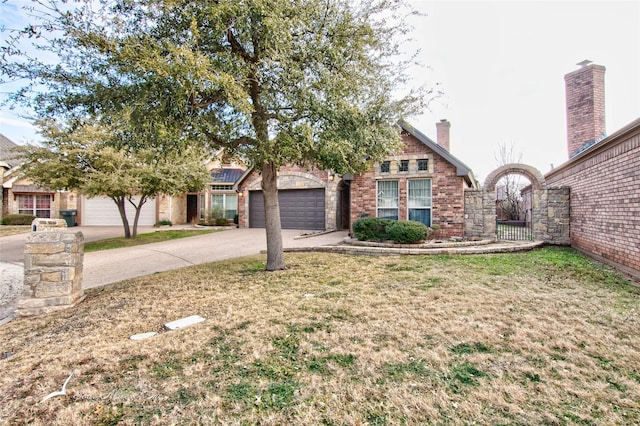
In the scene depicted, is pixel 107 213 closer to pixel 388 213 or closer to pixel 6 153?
pixel 6 153

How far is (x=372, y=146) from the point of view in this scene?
6.74 metres

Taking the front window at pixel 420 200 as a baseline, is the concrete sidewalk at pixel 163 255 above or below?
below

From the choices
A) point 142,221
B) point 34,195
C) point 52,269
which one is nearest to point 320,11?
point 52,269

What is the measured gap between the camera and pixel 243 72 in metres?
5.46

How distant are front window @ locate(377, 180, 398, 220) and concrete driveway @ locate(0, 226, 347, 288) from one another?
2.96m

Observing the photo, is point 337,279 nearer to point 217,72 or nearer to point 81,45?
point 217,72

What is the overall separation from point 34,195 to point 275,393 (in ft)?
91.9

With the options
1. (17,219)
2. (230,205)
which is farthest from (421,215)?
(17,219)

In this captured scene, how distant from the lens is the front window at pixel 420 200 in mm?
12570

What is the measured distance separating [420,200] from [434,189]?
2.31ft

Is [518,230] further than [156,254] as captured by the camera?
Yes

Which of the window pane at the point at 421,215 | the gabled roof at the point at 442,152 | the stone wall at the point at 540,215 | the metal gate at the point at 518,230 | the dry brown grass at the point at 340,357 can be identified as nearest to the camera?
the dry brown grass at the point at 340,357

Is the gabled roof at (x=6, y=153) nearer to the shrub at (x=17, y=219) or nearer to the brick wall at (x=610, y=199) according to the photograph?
the shrub at (x=17, y=219)

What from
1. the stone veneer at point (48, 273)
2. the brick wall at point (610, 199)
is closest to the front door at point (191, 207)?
the stone veneer at point (48, 273)
